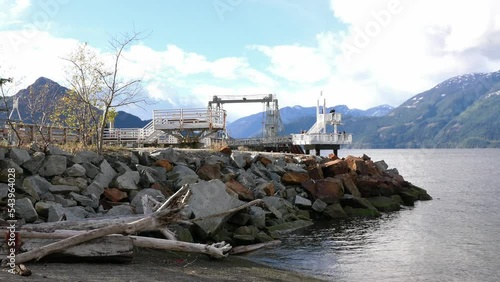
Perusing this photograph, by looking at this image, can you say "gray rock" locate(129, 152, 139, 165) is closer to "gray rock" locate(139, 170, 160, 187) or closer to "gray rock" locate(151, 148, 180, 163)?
"gray rock" locate(151, 148, 180, 163)

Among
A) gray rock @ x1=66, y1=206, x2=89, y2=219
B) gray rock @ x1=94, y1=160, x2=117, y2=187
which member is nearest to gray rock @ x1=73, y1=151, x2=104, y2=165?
gray rock @ x1=94, y1=160, x2=117, y2=187

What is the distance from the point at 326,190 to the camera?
2673 cm

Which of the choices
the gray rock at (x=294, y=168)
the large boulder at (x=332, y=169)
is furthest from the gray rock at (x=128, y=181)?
the large boulder at (x=332, y=169)

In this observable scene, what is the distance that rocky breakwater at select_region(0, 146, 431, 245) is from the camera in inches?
610

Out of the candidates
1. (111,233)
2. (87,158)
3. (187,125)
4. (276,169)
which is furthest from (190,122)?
(111,233)

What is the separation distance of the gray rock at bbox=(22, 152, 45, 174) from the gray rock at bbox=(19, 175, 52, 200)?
2.20 feet

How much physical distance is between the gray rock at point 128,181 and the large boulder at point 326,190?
11518 millimetres

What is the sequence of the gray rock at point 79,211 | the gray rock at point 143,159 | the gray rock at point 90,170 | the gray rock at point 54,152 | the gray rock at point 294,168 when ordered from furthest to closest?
the gray rock at point 294,168 → the gray rock at point 143,159 → the gray rock at point 90,170 → the gray rock at point 54,152 → the gray rock at point 79,211

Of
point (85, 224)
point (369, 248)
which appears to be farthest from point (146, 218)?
point (369, 248)

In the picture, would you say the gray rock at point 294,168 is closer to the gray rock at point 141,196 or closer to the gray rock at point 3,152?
the gray rock at point 141,196

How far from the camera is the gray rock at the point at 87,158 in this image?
18328 mm

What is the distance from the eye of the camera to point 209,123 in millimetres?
35062

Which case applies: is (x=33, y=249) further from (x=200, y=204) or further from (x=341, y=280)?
(x=341, y=280)

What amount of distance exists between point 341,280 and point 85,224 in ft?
23.6
